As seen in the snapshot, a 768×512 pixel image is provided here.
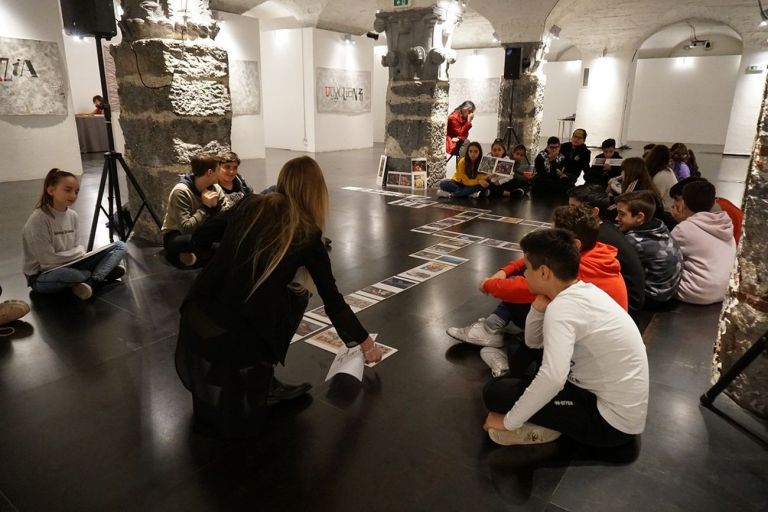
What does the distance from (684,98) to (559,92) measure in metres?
4.32

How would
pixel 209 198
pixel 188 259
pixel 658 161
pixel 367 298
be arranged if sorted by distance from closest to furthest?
pixel 367 298, pixel 209 198, pixel 188 259, pixel 658 161

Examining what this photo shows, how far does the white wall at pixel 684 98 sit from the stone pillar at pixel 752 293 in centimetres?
1931

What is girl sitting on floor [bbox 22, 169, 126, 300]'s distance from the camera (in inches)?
136

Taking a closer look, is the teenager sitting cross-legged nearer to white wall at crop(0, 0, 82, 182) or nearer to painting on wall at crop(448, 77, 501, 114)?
white wall at crop(0, 0, 82, 182)

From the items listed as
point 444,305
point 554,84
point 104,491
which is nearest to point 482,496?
point 104,491

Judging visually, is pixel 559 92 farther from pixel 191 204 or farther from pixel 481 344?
pixel 481 344

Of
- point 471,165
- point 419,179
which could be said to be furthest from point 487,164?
point 419,179

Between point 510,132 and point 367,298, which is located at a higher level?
point 510,132

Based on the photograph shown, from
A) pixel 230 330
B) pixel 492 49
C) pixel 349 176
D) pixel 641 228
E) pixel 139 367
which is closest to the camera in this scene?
pixel 230 330

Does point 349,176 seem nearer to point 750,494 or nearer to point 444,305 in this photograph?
point 444,305

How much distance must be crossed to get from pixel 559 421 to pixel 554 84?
813 inches

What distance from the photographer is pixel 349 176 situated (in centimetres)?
952

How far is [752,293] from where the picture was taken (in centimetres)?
229

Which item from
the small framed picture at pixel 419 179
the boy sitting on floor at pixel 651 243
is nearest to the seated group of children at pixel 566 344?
the boy sitting on floor at pixel 651 243
